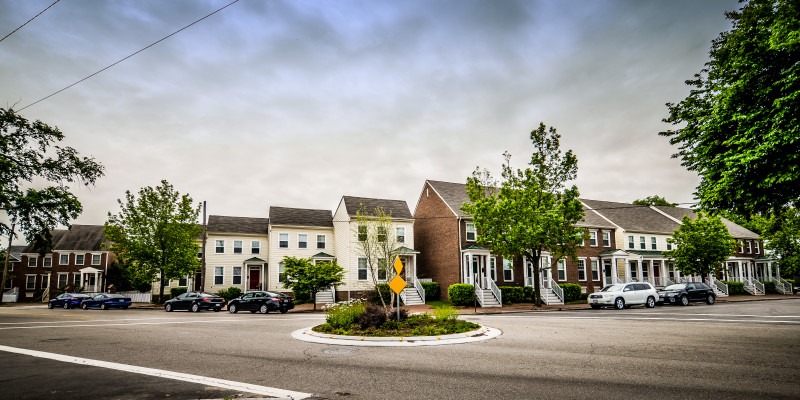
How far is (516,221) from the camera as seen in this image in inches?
1169

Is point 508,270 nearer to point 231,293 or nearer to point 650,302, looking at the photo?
point 650,302

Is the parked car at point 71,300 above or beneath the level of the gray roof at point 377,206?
beneath

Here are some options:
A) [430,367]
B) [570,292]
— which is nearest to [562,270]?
[570,292]

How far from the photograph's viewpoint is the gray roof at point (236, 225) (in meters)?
40.8

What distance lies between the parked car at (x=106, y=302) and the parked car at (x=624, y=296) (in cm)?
3341

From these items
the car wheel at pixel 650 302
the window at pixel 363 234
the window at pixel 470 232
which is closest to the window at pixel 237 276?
the window at pixel 363 234

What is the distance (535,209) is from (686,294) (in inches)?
471

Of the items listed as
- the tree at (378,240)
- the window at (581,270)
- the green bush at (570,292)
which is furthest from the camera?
the window at (581,270)

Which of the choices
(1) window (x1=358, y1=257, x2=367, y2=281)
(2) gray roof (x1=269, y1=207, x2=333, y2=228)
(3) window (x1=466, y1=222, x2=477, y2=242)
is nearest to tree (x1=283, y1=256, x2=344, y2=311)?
(1) window (x1=358, y1=257, x2=367, y2=281)

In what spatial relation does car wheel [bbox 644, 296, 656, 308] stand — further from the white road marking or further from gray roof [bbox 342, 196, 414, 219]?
the white road marking

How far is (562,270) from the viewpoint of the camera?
38.8 m

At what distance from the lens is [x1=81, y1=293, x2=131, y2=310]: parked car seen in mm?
33781

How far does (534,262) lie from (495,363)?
2272cm

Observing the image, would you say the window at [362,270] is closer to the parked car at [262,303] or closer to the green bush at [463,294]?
the green bush at [463,294]
